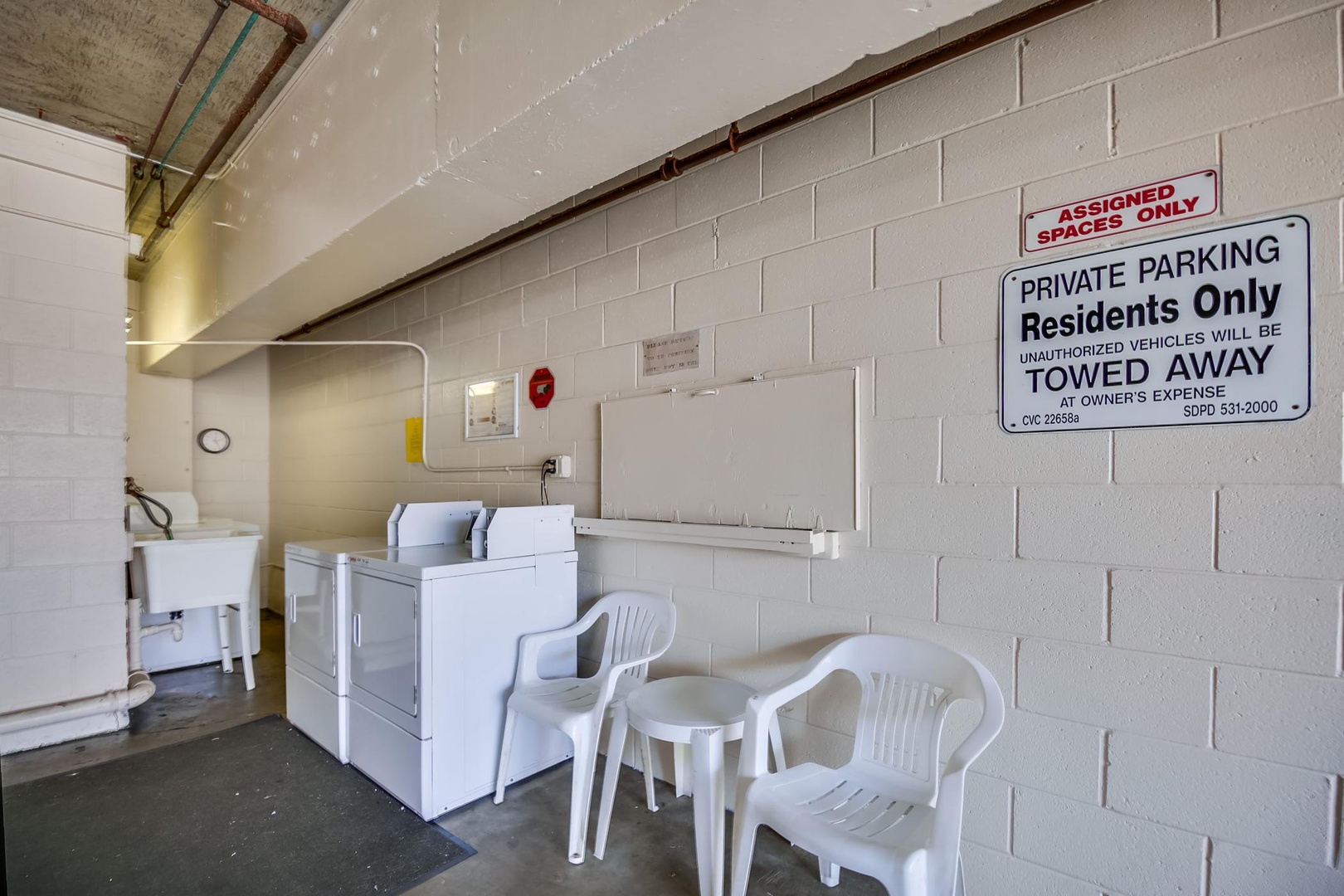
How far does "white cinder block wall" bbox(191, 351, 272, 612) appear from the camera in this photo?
5.23 meters

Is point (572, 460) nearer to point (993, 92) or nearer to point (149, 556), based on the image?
point (993, 92)


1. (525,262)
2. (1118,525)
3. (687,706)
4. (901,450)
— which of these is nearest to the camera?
(1118,525)

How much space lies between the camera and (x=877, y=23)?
4.62 ft

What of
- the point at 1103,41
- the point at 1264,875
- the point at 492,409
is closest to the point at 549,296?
the point at 492,409

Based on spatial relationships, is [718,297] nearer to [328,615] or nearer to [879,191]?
[879,191]

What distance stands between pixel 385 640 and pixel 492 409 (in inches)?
52.5

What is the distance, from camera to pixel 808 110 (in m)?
1.91

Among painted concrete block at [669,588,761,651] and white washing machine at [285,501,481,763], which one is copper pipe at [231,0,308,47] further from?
painted concrete block at [669,588,761,651]

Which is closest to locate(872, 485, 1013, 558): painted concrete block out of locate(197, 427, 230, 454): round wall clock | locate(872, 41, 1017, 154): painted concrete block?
locate(872, 41, 1017, 154): painted concrete block

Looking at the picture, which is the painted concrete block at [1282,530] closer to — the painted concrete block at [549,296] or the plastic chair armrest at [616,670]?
the plastic chair armrest at [616,670]

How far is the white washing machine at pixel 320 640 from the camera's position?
8.60 ft

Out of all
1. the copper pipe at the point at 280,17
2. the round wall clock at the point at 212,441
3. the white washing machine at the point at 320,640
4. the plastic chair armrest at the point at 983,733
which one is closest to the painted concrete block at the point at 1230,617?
the plastic chair armrest at the point at 983,733

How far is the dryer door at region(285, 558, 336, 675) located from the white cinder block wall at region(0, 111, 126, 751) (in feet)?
2.78

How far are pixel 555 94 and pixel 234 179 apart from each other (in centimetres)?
274
